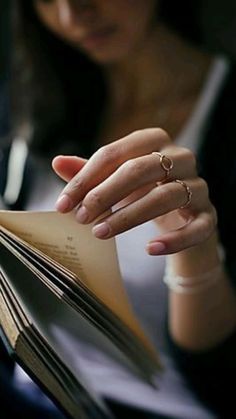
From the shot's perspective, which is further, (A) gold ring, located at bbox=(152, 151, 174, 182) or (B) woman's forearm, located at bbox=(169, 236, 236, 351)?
(B) woman's forearm, located at bbox=(169, 236, 236, 351)

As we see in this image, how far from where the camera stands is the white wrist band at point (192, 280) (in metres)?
0.69

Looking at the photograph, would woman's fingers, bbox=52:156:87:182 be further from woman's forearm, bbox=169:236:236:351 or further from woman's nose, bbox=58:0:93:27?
woman's nose, bbox=58:0:93:27

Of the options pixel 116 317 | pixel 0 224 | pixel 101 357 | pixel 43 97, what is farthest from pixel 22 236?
pixel 43 97

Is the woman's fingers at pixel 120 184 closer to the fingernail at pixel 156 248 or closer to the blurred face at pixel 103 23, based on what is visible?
the fingernail at pixel 156 248

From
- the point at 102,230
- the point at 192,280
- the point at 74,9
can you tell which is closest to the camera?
the point at 102,230

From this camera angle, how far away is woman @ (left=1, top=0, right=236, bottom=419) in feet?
1.70

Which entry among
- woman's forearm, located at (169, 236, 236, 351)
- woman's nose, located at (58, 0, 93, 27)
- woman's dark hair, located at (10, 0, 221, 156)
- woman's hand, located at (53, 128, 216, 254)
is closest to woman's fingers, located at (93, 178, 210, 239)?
woman's hand, located at (53, 128, 216, 254)

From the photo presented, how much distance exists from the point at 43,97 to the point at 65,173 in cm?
57

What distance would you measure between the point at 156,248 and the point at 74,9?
1.56ft

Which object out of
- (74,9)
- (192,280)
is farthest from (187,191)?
(74,9)

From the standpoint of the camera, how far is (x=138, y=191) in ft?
1.74

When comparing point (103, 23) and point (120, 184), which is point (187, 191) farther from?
point (103, 23)

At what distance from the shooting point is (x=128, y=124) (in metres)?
1.00

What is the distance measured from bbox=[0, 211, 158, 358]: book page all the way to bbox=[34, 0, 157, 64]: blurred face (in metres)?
0.45
